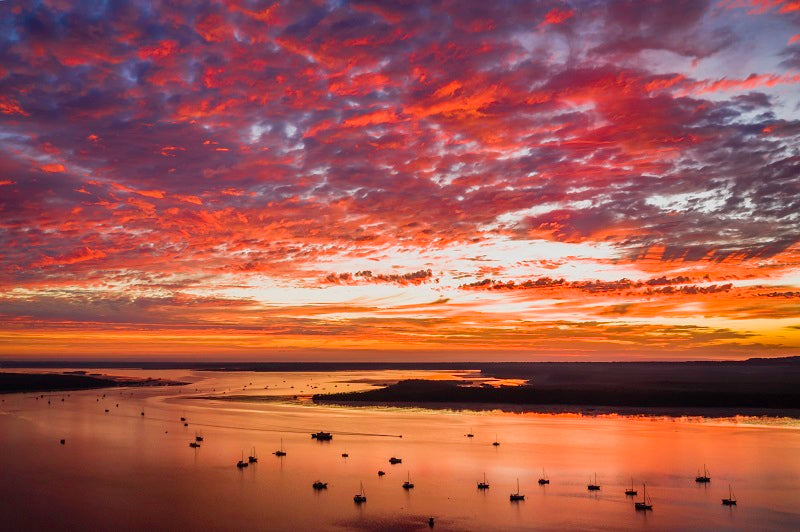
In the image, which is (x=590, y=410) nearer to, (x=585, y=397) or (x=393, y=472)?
(x=585, y=397)

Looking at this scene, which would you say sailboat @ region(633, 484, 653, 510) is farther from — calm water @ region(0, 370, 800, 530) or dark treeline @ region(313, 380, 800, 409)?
dark treeline @ region(313, 380, 800, 409)

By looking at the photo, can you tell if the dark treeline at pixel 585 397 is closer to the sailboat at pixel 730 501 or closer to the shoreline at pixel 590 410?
the shoreline at pixel 590 410

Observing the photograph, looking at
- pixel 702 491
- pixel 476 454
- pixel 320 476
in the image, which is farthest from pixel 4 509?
pixel 702 491

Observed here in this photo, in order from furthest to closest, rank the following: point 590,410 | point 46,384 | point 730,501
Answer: point 46,384
point 590,410
point 730,501

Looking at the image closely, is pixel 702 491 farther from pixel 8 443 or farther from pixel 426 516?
pixel 8 443

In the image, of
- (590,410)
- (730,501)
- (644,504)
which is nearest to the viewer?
(644,504)

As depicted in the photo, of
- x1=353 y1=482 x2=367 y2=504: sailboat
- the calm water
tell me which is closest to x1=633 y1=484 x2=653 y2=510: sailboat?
the calm water

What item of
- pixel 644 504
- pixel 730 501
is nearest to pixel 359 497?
pixel 644 504

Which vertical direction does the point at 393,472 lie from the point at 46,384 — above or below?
below

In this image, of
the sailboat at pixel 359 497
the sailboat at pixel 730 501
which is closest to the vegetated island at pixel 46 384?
the sailboat at pixel 359 497
